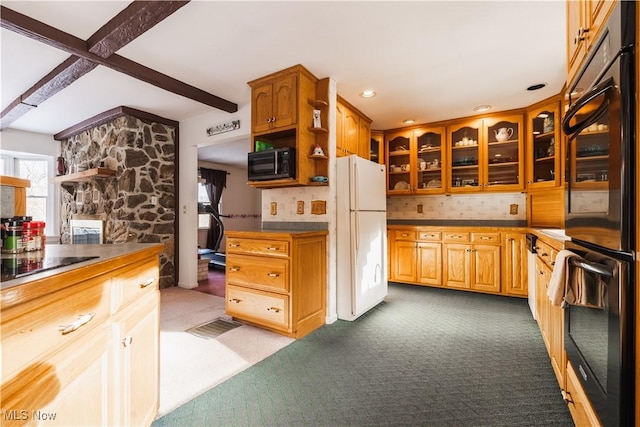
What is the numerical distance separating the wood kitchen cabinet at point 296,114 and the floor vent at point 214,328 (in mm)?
1406

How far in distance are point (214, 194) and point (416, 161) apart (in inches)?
193

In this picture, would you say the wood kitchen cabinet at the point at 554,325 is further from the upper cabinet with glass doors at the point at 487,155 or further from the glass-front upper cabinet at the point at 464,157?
the glass-front upper cabinet at the point at 464,157

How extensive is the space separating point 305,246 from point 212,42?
1836 mm

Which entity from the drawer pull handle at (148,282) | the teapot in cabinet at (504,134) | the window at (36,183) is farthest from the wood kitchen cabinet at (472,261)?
the window at (36,183)

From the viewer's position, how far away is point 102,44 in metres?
2.25

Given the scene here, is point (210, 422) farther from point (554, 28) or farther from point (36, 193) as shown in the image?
point (36, 193)

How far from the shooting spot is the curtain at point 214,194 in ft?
23.3

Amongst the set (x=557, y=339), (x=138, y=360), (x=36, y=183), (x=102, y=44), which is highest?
(x=102, y=44)

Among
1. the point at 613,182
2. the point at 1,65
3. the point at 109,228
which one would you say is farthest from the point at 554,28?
the point at 109,228

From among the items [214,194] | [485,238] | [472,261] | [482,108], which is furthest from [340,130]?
[214,194]

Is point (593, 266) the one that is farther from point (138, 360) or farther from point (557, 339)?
Result: point (138, 360)

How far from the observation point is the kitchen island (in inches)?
25.7

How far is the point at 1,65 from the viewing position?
107 inches

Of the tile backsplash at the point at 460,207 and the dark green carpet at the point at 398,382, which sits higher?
the tile backsplash at the point at 460,207
